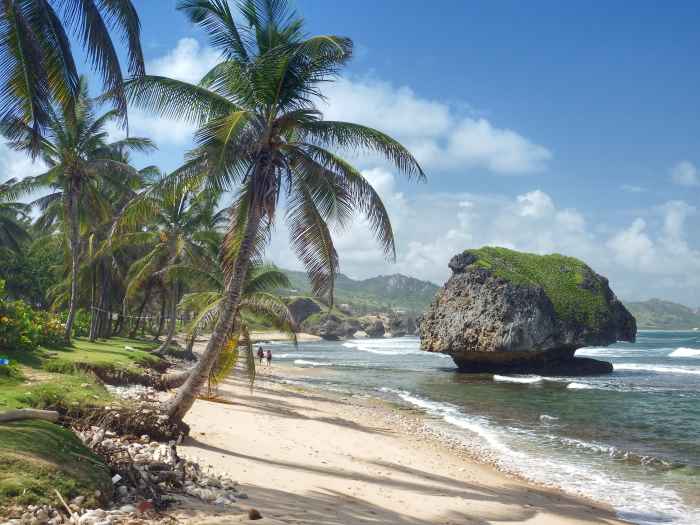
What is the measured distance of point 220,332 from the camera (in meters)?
10.5

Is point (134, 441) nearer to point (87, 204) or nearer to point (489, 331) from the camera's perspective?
point (87, 204)

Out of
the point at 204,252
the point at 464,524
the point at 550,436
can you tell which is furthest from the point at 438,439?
the point at 204,252

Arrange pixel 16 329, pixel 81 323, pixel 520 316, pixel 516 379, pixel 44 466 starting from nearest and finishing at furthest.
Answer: pixel 44 466 < pixel 16 329 < pixel 81 323 < pixel 516 379 < pixel 520 316

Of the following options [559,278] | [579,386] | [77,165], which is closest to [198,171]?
[77,165]

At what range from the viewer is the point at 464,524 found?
781 cm

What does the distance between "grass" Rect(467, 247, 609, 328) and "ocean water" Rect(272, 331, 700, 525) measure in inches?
202

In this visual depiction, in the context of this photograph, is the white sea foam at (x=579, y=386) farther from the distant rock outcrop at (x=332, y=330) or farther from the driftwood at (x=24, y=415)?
the distant rock outcrop at (x=332, y=330)

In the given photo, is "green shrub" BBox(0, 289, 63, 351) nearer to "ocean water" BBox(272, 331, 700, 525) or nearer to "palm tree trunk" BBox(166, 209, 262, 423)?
"palm tree trunk" BBox(166, 209, 262, 423)

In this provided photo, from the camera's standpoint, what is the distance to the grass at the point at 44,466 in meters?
5.08

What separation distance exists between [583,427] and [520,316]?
751 inches

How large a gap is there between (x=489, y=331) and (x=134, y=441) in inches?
1252

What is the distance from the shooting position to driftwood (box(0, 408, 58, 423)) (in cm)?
654

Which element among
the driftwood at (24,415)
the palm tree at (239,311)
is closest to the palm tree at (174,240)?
the palm tree at (239,311)

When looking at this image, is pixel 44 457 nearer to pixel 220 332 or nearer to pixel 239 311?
pixel 220 332
